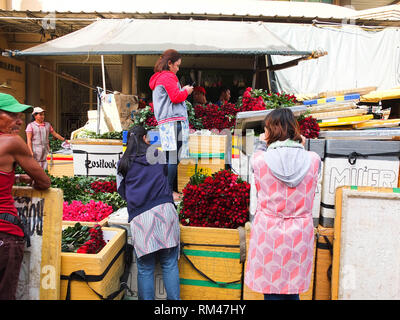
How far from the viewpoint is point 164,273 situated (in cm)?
273

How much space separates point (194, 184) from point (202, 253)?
0.76m

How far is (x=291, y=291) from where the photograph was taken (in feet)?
6.89

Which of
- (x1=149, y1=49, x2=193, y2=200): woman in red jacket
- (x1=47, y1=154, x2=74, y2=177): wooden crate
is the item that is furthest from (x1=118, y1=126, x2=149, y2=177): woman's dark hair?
(x1=47, y1=154, x2=74, y2=177): wooden crate

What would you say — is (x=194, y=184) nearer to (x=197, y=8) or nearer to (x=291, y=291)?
(x=291, y=291)

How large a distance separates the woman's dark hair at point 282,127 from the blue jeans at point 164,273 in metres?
1.31

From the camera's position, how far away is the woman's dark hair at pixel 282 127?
2.14 metres

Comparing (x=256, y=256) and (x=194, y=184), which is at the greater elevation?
(x=194, y=184)

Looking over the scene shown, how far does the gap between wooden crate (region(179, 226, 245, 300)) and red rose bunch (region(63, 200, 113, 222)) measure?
990mm

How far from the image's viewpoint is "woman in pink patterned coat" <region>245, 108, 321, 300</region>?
81.4 inches

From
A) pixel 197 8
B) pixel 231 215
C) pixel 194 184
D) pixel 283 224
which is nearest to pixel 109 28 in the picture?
pixel 197 8

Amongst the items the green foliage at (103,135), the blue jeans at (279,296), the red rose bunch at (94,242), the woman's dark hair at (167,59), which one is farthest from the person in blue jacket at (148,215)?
the green foliage at (103,135)

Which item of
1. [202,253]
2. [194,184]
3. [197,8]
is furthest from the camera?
[197,8]

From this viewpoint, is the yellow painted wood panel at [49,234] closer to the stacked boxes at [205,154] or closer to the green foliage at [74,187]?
the green foliage at [74,187]
